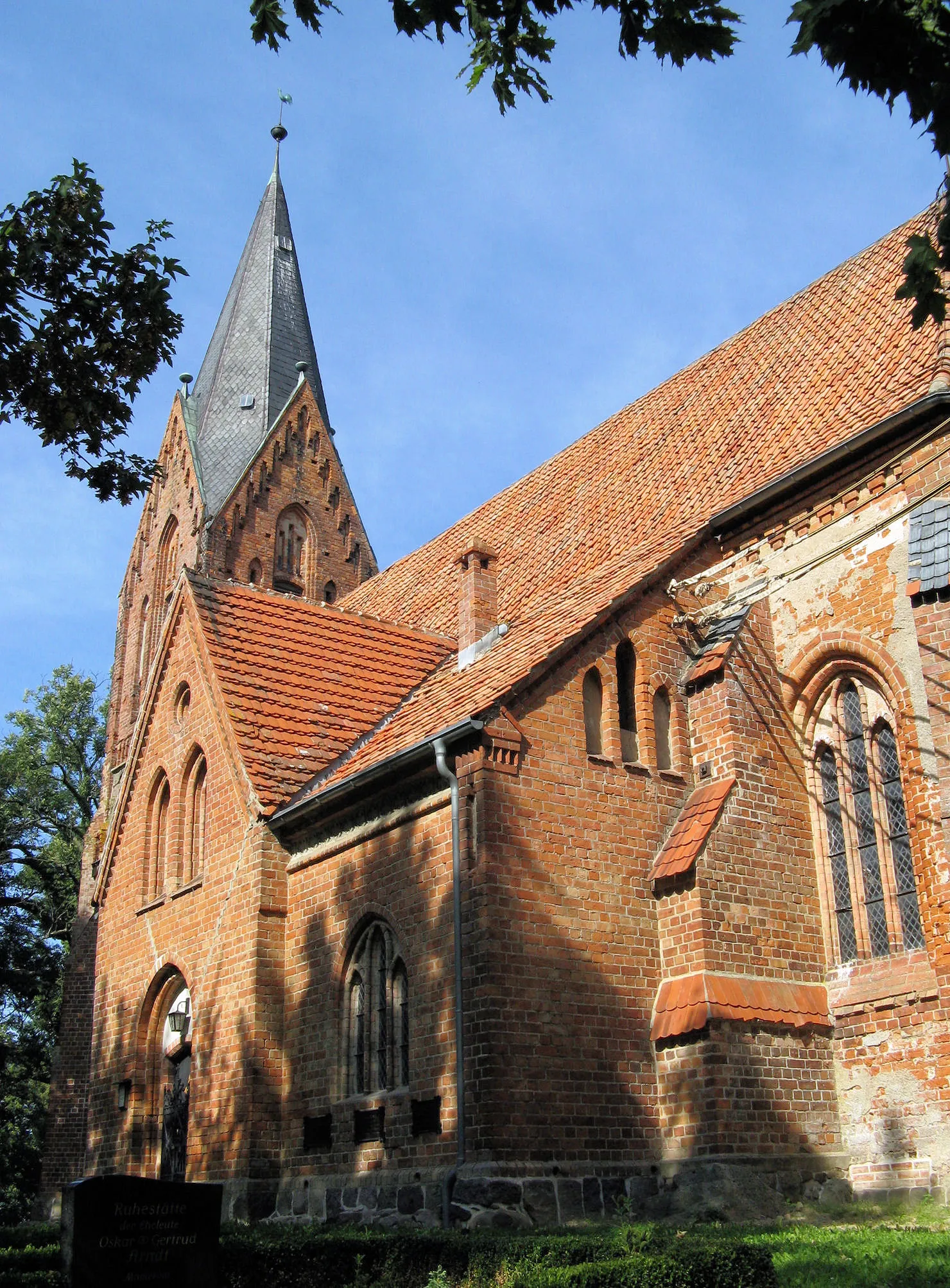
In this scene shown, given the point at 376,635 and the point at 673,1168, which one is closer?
the point at 673,1168

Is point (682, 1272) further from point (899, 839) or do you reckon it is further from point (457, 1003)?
point (899, 839)

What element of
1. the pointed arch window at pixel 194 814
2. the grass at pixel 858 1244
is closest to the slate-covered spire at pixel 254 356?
the pointed arch window at pixel 194 814

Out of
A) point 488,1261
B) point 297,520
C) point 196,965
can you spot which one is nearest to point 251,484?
point 297,520

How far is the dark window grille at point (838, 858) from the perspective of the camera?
13508 mm

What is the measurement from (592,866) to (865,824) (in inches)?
112

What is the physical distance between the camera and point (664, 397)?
73.6 ft

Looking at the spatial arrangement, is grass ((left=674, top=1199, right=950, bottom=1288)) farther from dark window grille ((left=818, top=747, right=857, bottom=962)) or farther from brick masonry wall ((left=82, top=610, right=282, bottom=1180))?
brick masonry wall ((left=82, top=610, right=282, bottom=1180))

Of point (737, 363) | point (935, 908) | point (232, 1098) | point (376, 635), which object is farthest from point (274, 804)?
point (737, 363)

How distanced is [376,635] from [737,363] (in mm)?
7217

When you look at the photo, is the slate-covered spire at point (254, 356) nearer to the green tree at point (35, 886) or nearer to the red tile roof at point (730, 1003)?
the green tree at point (35, 886)

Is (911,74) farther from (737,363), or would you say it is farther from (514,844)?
(737,363)

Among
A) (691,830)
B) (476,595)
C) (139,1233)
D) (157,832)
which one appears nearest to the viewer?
(139,1233)

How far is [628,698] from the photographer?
1438cm

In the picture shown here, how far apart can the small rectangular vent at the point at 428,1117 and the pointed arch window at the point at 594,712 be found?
3.72 metres
